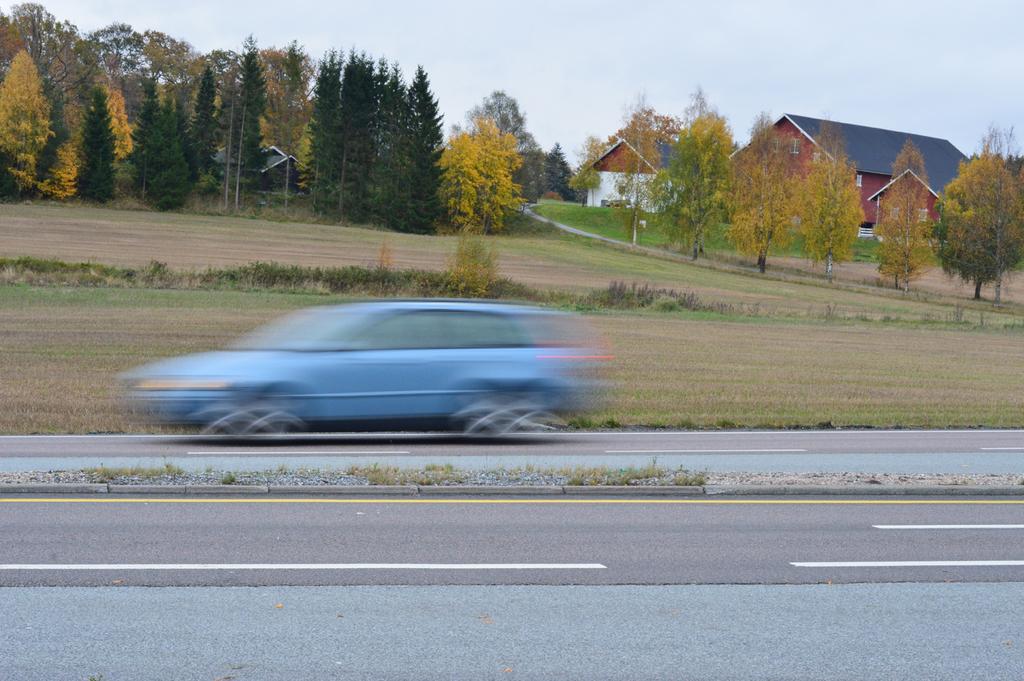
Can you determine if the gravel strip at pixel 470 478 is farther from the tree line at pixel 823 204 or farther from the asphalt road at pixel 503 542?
the tree line at pixel 823 204

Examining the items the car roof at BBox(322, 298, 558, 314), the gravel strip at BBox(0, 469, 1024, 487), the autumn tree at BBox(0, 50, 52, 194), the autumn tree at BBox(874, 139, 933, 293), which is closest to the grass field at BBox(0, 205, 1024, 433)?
the autumn tree at BBox(874, 139, 933, 293)

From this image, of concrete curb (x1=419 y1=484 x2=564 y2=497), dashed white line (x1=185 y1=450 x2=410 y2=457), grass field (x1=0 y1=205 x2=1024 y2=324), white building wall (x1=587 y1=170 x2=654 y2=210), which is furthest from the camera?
white building wall (x1=587 y1=170 x2=654 y2=210)

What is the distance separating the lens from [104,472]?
10203mm

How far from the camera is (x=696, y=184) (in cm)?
8619

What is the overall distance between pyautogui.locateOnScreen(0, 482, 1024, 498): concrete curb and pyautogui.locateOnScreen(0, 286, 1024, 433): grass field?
21.8ft

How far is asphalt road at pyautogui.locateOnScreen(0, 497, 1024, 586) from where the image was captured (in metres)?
7.24

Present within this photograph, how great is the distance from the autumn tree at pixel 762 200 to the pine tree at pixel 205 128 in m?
43.5

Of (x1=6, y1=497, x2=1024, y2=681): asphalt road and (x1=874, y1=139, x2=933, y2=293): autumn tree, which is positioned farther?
(x1=874, y1=139, x2=933, y2=293): autumn tree

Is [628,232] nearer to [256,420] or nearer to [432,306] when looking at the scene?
[432,306]

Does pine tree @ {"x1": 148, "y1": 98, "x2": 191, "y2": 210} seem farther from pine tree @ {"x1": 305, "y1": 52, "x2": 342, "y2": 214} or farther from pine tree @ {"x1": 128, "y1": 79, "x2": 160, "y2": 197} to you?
pine tree @ {"x1": 305, "y1": 52, "x2": 342, "y2": 214}

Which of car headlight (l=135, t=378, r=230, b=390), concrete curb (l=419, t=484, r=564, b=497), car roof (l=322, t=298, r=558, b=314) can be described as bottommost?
concrete curb (l=419, t=484, r=564, b=497)

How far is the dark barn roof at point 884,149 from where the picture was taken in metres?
100

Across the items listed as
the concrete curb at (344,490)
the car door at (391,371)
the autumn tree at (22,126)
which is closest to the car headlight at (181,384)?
the car door at (391,371)

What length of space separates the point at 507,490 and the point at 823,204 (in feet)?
244
